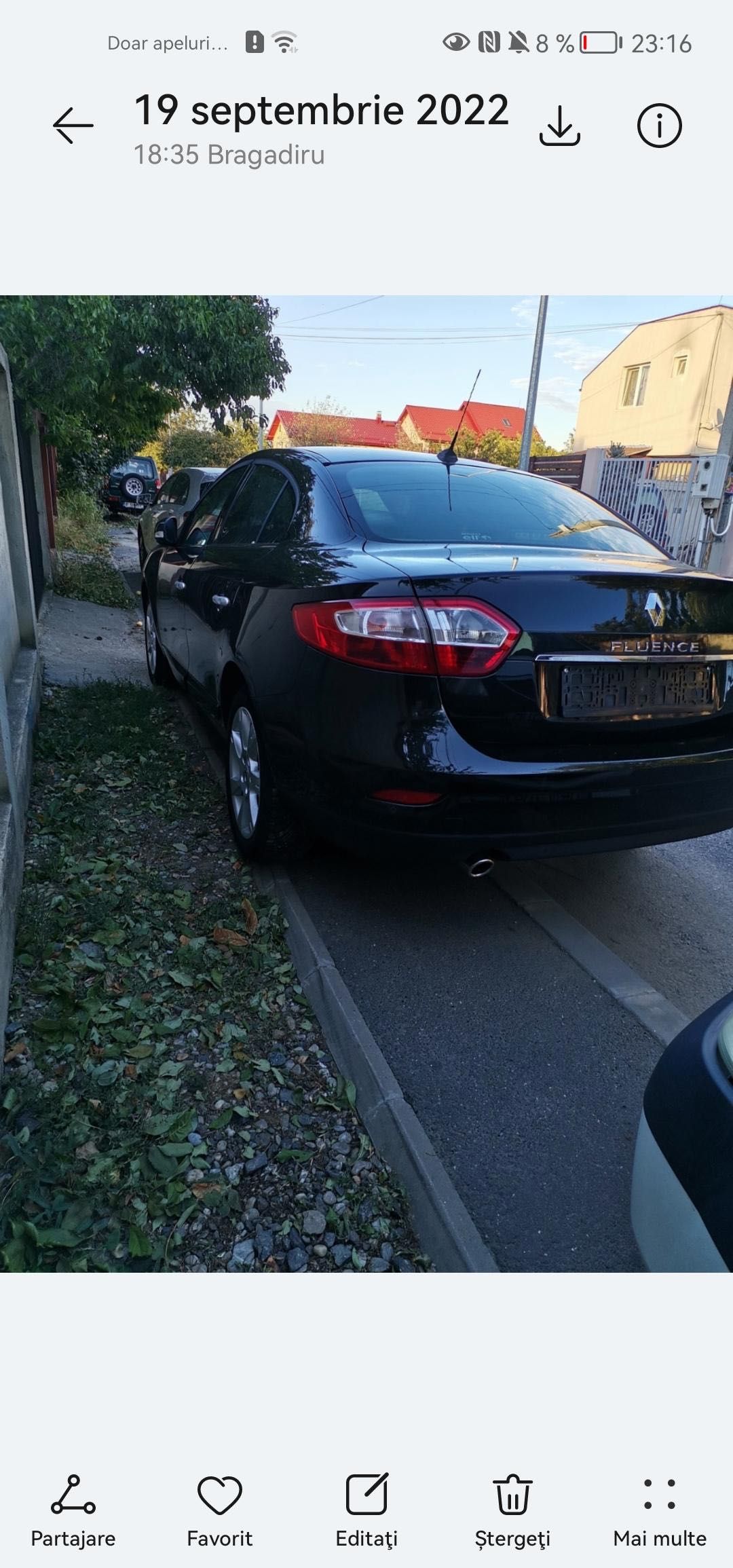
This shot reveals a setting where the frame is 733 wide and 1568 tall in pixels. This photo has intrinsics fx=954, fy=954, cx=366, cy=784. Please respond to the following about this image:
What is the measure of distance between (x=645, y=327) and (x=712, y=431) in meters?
4.64

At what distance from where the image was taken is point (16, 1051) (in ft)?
9.00

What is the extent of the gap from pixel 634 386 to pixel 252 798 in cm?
2820

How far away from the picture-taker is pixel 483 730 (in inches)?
110

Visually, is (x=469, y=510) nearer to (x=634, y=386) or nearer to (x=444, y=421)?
(x=634, y=386)

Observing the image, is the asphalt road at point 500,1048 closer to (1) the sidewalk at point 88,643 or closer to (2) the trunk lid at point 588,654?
(2) the trunk lid at point 588,654

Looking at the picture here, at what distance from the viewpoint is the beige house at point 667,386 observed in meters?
Result: 24.1

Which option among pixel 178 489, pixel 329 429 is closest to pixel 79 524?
pixel 178 489

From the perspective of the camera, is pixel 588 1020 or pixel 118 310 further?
pixel 118 310

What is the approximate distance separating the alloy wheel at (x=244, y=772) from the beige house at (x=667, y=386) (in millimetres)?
21719

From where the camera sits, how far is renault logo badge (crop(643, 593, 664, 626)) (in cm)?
288

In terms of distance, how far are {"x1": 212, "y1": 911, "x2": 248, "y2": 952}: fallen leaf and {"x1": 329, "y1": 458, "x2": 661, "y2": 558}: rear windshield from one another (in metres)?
1.46

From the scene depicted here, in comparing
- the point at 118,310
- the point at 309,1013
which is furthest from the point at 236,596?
the point at 118,310

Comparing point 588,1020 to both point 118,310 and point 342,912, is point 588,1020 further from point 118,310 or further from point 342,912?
point 118,310

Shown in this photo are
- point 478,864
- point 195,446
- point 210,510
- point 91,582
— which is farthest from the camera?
point 195,446
